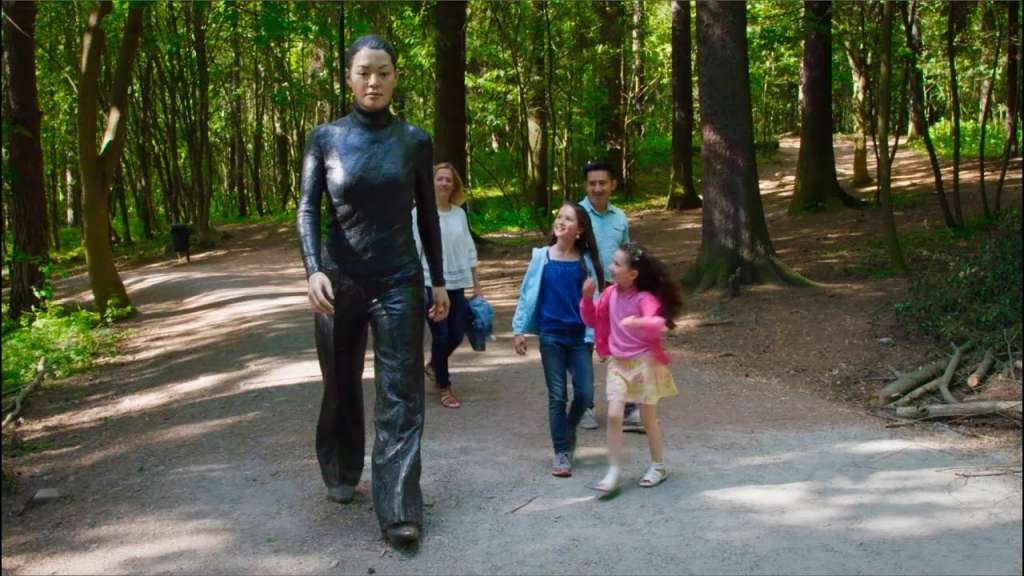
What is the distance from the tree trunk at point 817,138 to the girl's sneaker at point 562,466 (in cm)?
1294

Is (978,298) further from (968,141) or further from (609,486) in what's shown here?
(968,141)

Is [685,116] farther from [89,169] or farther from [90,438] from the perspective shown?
[90,438]

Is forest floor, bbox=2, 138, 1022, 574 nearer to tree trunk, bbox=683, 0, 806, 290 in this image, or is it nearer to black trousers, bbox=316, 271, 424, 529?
black trousers, bbox=316, 271, 424, 529

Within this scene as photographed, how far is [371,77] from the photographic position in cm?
508

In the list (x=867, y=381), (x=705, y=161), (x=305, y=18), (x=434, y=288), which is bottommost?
(x=867, y=381)

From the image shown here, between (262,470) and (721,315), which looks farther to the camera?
(721,315)

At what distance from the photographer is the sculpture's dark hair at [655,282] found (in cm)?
562

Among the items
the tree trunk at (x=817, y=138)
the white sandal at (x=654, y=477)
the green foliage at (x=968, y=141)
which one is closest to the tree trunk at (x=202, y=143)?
the tree trunk at (x=817, y=138)

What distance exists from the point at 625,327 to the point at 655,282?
32 cm

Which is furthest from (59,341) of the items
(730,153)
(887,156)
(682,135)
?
(682,135)

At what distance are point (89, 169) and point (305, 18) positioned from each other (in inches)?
154

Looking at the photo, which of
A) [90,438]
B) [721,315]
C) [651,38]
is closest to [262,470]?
[90,438]

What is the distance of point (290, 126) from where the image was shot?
38.8 metres

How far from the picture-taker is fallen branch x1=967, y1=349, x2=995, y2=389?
745cm
